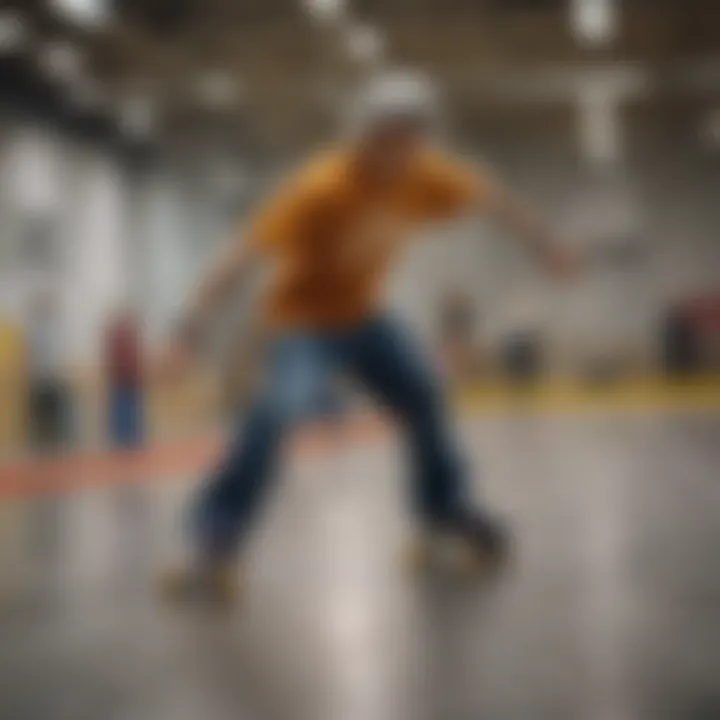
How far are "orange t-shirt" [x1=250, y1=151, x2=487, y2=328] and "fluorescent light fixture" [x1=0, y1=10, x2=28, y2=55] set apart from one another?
11 cm

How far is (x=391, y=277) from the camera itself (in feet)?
1.87

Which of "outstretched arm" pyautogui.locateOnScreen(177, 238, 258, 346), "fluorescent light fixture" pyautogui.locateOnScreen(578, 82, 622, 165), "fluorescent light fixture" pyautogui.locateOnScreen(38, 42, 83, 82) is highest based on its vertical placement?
"fluorescent light fixture" pyautogui.locateOnScreen(38, 42, 83, 82)

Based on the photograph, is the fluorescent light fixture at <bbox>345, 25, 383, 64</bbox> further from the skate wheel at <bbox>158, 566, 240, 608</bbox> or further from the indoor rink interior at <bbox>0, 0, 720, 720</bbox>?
the skate wheel at <bbox>158, 566, 240, 608</bbox>

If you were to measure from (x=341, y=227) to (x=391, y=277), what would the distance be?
2.1 inches

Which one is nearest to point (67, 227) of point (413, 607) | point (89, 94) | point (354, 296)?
point (89, 94)

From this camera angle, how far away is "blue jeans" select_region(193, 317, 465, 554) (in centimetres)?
57

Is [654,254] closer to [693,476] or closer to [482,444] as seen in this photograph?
[482,444]

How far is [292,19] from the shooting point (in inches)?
19.3

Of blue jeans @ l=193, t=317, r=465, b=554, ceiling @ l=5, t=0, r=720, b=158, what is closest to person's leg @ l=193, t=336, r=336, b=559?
blue jeans @ l=193, t=317, r=465, b=554

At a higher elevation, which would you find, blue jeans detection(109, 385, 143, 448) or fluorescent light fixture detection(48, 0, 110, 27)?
fluorescent light fixture detection(48, 0, 110, 27)

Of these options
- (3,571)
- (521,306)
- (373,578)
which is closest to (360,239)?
(521,306)

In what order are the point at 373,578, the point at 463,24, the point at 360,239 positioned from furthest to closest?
1. the point at 373,578
2. the point at 360,239
3. the point at 463,24

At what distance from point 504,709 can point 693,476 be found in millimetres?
255

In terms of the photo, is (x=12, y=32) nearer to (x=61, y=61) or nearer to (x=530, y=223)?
(x=61, y=61)
